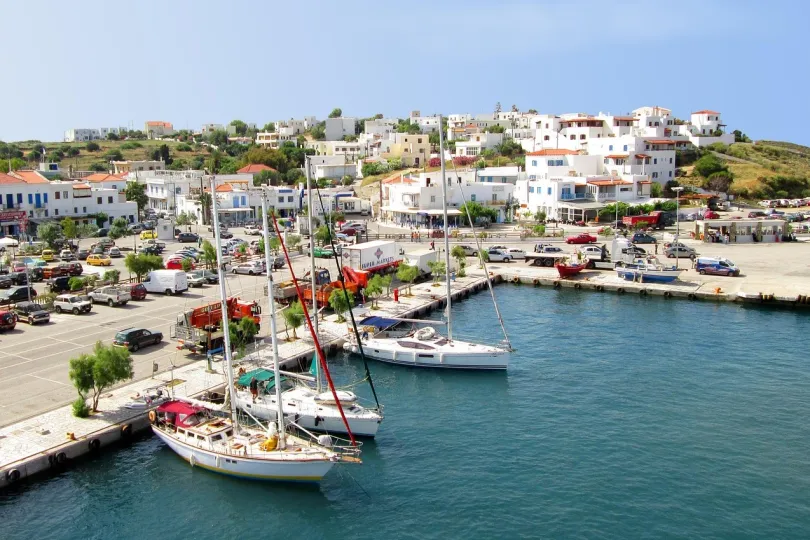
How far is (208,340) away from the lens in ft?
110

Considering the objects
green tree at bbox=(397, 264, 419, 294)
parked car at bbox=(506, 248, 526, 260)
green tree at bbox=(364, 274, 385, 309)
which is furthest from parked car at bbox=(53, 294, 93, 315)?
parked car at bbox=(506, 248, 526, 260)

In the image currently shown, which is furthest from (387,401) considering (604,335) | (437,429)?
(604,335)

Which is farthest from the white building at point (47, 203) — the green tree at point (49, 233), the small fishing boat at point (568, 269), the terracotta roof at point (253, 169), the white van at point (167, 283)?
the small fishing boat at point (568, 269)

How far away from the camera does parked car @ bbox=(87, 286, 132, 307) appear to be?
43.5 m

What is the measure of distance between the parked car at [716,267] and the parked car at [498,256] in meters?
15.2

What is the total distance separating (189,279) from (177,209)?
49084 millimetres

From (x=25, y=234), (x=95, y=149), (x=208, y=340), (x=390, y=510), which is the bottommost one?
(x=390, y=510)

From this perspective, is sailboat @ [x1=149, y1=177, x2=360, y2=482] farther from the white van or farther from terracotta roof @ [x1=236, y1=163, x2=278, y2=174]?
terracotta roof @ [x1=236, y1=163, x2=278, y2=174]

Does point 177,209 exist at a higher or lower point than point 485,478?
higher

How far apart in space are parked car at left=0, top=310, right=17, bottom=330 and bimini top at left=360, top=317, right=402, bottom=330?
18.4m

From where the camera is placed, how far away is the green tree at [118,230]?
69.1 metres

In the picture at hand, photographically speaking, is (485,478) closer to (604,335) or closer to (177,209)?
(604,335)

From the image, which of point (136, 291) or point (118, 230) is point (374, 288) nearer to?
point (136, 291)

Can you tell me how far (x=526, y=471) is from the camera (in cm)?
2430
